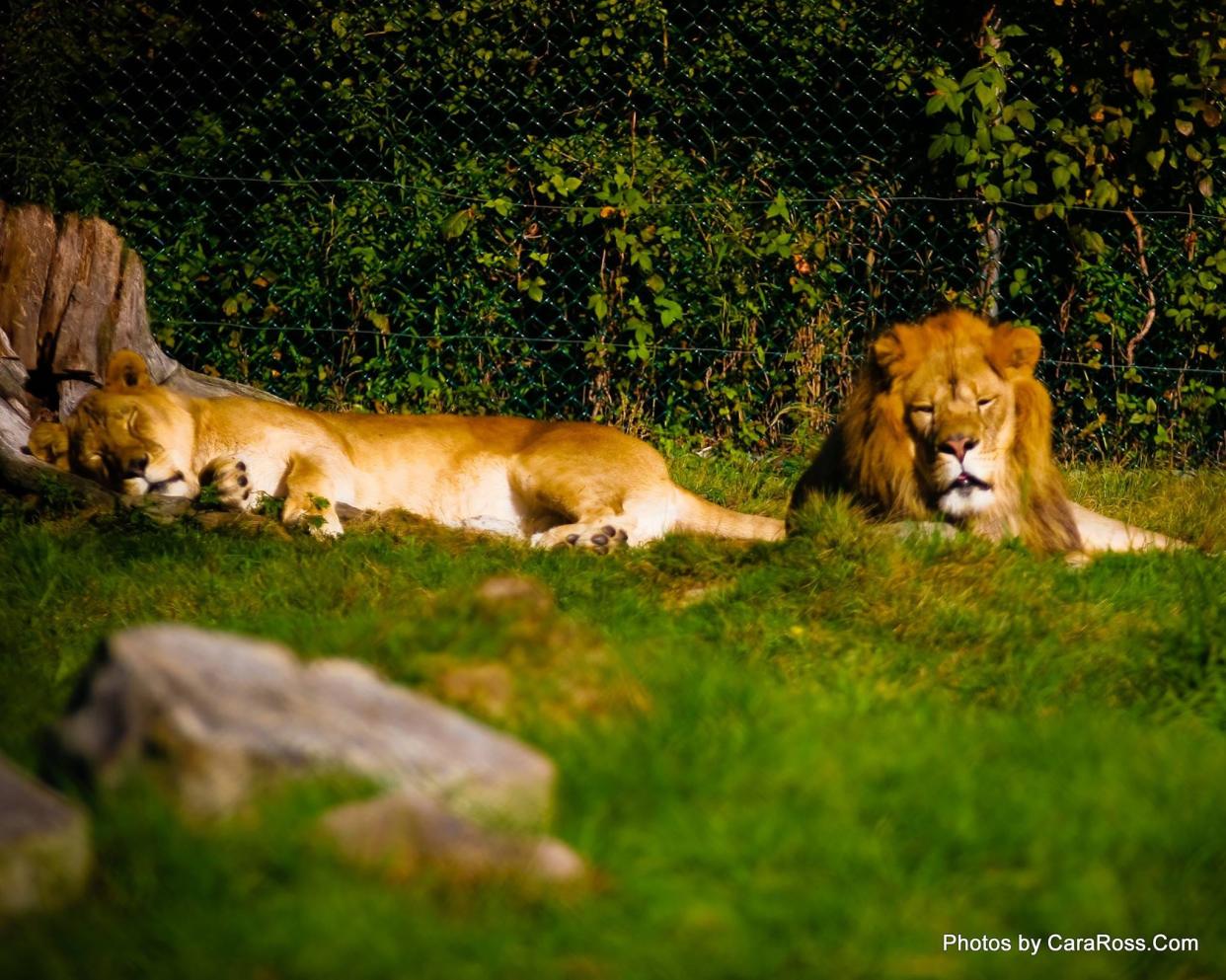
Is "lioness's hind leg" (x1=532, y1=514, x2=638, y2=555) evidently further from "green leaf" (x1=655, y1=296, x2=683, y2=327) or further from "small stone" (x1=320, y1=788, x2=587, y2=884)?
"small stone" (x1=320, y1=788, x2=587, y2=884)

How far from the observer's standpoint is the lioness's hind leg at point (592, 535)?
647cm

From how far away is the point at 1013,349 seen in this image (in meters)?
5.51

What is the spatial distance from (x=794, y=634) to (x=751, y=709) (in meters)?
1.62

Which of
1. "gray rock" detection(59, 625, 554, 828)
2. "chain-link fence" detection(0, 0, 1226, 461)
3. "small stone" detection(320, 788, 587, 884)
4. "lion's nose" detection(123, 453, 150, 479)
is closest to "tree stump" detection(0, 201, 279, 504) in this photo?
"lion's nose" detection(123, 453, 150, 479)

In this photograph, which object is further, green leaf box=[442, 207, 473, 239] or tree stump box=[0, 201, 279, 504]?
green leaf box=[442, 207, 473, 239]

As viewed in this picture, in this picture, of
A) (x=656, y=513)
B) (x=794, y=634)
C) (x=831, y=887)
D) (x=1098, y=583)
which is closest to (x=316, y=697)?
(x=831, y=887)

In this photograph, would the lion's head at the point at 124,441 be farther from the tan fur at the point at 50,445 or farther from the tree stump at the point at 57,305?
the tree stump at the point at 57,305

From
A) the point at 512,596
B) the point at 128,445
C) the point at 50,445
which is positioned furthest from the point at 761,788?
the point at 50,445

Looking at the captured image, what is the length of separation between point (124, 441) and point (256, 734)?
13.6 ft

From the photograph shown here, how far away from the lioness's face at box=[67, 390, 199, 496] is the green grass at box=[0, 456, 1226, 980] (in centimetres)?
118

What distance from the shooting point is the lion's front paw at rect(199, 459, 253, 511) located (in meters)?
6.56

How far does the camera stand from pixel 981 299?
8469 millimetres

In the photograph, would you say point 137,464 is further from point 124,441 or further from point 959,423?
point 959,423

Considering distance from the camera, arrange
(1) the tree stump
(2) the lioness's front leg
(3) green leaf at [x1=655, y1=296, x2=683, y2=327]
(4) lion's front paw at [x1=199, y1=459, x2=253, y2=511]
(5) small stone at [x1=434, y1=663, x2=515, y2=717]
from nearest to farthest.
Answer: (5) small stone at [x1=434, y1=663, x2=515, y2=717] < (2) the lioness's front leg < (4) lion's front paw at [x1=199, y1=459, x2=253, y2=511] < (1) the tree stump < (3) green leaf at [x1=655, y1=296, x2=683, y2=327]
